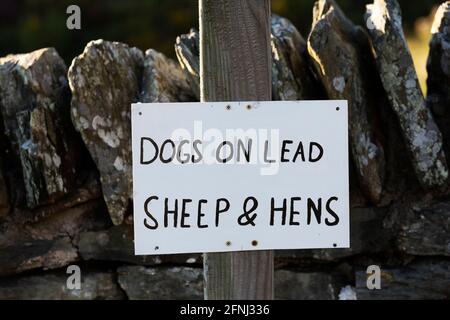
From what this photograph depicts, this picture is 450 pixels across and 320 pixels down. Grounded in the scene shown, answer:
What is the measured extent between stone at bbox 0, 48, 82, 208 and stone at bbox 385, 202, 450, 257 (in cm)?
124

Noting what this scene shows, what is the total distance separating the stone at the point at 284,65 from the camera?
320cm

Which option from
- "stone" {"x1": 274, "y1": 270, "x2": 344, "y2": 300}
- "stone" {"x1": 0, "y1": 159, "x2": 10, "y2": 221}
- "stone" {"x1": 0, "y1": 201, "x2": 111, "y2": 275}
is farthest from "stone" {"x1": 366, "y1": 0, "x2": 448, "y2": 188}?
"stone" {"x1": 0, "y1": 159, "x2": 10, "y2": 221}

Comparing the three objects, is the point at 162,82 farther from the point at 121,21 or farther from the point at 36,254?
the point at 121,21

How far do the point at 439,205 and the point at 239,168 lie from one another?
1.14 meters

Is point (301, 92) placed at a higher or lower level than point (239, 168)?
higher

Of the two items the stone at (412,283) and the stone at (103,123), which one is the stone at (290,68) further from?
the stone at (412,283)

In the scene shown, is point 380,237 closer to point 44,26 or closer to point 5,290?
point 5,290

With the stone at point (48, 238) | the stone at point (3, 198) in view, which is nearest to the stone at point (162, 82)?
the stone at point (48, 238)

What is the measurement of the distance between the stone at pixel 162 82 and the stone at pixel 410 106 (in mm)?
798

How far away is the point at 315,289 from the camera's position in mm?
3266

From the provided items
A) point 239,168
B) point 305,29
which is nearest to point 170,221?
point 239,168

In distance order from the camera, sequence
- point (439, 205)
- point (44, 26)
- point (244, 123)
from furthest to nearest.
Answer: point (44, 26) → point (439, 205) → point (244, 123)

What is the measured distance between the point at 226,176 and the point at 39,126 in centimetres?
109

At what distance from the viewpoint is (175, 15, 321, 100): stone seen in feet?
10.5
